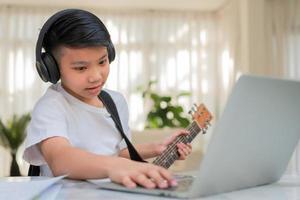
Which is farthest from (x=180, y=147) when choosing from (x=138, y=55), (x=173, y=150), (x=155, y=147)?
(x=138, y=55)

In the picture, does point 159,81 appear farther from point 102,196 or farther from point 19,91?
point 102,196

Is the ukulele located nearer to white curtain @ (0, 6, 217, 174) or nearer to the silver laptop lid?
the silver laptop lid

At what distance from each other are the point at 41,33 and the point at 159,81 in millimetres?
4985

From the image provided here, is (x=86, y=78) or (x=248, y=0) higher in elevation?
(x=248, y=0)

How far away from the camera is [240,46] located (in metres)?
5.04

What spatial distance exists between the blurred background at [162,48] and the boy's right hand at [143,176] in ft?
14.4

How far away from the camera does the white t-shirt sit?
2.89 feet

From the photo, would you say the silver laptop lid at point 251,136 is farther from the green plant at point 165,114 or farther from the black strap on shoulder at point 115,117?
the green plant at point 165,114

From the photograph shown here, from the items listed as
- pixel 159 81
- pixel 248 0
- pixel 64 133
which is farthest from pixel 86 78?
pixel 159 81

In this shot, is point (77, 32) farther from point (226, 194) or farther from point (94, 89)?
point (226, 194)

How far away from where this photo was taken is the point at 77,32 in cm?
87

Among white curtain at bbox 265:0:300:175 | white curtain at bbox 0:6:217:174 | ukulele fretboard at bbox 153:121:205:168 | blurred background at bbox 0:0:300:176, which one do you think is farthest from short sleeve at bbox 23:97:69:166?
white curtain at bbox 0:6:217:174

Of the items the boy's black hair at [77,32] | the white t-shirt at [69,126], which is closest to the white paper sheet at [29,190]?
the white t-shirt at [69,126]

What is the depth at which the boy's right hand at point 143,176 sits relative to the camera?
24.2 inches
